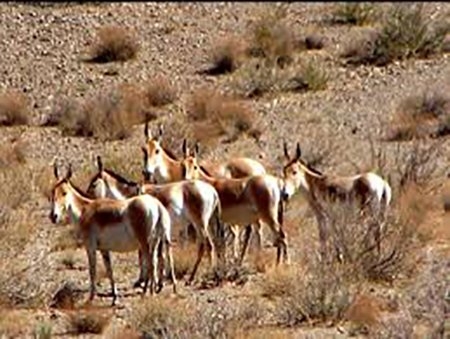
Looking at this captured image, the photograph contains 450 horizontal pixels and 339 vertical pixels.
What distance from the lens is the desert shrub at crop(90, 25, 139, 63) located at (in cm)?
3897

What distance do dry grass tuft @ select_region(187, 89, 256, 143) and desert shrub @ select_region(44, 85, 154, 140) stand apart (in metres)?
1.15

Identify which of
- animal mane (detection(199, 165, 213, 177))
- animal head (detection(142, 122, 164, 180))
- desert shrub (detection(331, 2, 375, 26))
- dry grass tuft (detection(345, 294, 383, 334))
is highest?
desert shrub (detection(331, 2, 375, 26))

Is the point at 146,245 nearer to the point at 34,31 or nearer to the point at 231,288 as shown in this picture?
the point at 231,288

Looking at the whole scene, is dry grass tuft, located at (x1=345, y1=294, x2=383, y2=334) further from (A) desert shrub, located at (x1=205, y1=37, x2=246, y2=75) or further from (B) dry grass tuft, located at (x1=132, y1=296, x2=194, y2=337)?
(A) desert shrub, located at (x1=205, y1=37, x2=246, y2=75)

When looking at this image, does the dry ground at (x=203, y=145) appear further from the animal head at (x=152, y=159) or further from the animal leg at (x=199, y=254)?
the animal head at (x=152, y=159)

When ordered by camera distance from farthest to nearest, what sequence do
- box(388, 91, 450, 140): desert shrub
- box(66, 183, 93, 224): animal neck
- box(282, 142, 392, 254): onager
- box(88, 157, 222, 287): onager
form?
box(388, 91, 450, 140): desert shrub → box(282, 142, 392, 254): onager → box(88, 157, 222, 287): onager → box(66, 183, 93, 224): animal neck

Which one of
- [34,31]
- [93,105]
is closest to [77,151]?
[93,105]

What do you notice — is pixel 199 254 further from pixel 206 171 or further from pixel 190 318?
pixel 190 318

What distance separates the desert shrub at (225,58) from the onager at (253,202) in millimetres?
17098

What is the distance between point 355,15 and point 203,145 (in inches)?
510

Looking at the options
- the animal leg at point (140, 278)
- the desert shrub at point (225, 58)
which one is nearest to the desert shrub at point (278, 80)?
the desert shrub at point (225, 58)

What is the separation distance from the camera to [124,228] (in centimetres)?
1967

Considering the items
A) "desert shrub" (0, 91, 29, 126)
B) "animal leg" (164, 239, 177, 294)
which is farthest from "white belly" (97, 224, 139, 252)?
"desert shrub" (0, 91, 29, 126)

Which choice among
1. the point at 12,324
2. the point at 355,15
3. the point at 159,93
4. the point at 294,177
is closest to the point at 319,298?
the point at 12,324
